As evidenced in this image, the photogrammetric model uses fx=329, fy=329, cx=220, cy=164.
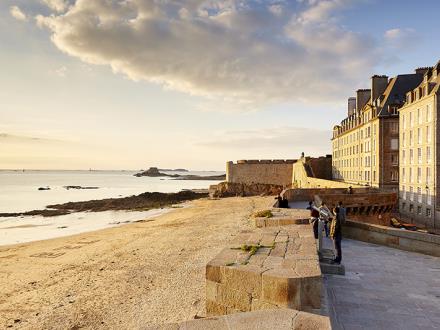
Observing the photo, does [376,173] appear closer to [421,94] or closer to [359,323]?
[421,94]

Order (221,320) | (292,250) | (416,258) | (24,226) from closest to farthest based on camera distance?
(221,320) → (292,250) → (416,258) → (24,226)

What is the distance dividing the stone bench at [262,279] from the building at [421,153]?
33574 mm

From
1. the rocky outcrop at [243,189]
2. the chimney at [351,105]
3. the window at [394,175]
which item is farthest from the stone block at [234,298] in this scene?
the rocky outcrop at [243,189]

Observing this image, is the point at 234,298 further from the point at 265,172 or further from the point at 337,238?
the point at 265,172

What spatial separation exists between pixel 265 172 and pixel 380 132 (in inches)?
1157

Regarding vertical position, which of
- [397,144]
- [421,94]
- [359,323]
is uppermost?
[421,94]

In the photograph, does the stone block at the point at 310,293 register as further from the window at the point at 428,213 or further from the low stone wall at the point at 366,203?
the window at the point at 428,213

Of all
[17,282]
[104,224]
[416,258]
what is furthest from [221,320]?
[104,224]

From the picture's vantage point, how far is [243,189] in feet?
222

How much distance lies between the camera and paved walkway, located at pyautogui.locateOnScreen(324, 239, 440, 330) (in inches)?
204

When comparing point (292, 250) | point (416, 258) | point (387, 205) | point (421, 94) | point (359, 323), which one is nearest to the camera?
point (359, 323)

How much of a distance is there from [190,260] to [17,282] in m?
7.56

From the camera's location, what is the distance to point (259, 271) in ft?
15.3

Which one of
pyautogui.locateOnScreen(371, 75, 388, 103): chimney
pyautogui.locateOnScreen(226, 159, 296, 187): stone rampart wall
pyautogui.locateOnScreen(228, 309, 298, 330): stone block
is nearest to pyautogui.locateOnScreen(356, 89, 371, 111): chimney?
pyautogui.locateOnScreen(371, 75, 388, 103): chimney
